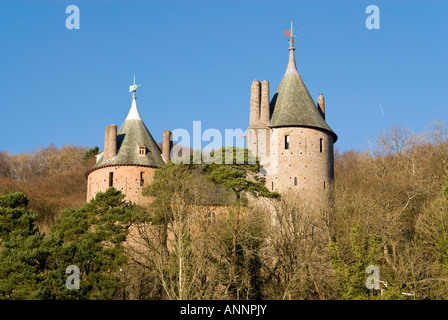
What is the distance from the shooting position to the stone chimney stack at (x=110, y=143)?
4081 centimetres

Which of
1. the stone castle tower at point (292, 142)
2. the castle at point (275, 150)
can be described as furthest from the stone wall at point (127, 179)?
the stone castle tower at point (292, 142)

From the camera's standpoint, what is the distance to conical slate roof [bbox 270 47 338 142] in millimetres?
39719

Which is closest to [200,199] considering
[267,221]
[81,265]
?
[267,221]

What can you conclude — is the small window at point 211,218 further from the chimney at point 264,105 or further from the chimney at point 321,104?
the chimney at point 321,104

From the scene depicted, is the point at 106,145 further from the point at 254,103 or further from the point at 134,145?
the point at 254,103

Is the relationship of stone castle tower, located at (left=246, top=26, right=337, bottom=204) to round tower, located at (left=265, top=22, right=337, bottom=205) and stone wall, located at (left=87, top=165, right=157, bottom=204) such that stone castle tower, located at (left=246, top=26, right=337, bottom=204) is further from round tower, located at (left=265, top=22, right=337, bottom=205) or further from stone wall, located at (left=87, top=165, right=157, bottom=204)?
stone wall, located at (left=87, top=165, right=157, bottom=204)

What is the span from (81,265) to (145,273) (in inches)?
163

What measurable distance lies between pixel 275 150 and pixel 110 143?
9.53 metres

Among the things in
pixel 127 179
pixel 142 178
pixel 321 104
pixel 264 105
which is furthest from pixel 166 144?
pixel 321 104

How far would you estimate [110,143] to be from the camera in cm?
4097

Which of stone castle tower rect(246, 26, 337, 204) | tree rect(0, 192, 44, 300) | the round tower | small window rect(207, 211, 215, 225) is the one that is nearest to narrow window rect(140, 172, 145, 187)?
small window rect(207, 211, 215, 225)

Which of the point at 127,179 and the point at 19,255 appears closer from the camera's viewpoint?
the point at 19,255
